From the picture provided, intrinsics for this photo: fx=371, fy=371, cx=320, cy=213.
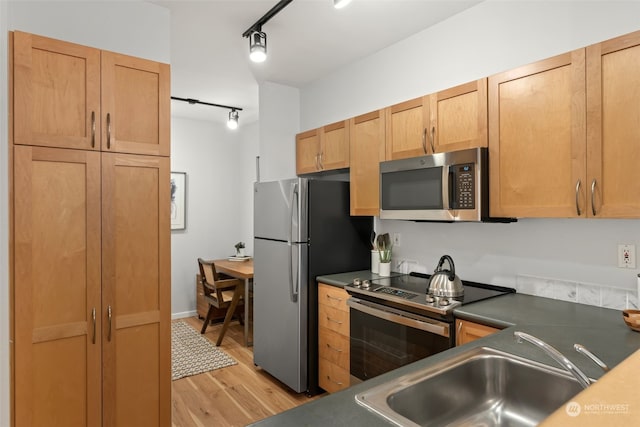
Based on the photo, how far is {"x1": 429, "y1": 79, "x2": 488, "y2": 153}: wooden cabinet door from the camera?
2.18 m

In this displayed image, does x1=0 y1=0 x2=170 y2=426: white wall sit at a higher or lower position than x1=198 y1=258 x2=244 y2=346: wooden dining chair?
higher

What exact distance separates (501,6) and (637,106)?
1.08 m

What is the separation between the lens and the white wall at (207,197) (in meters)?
5.15

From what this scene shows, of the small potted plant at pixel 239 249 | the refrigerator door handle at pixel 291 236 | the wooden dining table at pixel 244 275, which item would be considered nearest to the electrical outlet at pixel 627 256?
the refrigerator door handle at pixel 291 236

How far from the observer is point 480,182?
209cm

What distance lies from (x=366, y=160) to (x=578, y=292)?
64.0 inches

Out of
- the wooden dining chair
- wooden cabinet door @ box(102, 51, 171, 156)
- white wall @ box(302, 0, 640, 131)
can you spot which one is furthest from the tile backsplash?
the wooden dining chair

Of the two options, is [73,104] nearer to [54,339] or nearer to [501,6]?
[54,339]

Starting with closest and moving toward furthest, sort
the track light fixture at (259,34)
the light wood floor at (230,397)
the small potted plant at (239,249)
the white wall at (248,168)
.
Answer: the track light fixture at (259,34) < the light wood floor at (230,397) < the small potted plant at (239,249) < the white wall at (248,168)

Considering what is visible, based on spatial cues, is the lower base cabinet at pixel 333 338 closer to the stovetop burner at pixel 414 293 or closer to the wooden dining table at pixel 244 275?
the stovetop burner at pixel 414 293

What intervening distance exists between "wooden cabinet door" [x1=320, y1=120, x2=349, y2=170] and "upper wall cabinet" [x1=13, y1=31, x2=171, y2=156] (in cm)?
148

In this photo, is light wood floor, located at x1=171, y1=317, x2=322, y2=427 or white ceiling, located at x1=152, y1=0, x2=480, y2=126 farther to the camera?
light wood floor, located at x1=171, y1=317, x2=322, y2=427

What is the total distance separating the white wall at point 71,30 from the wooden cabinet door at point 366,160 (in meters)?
→ 1.49

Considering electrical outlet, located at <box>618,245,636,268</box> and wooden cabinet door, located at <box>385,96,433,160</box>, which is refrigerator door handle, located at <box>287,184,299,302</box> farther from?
electrical outlet, located at <box>618,245,636,268</box>
